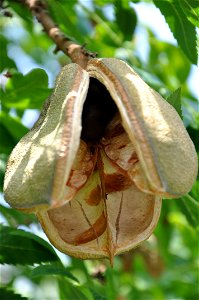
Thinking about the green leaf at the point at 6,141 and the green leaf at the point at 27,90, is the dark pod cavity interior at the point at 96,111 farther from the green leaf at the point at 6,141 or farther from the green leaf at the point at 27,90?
the green leaf at the point at 6,141

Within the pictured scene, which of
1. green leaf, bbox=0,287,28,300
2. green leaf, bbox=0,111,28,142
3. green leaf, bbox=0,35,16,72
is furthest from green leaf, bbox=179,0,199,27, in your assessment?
green leaf, bbox=0,287,28,300

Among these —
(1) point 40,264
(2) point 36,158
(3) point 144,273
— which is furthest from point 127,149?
(3) point 144,273

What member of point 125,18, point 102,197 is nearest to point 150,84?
point 125,18

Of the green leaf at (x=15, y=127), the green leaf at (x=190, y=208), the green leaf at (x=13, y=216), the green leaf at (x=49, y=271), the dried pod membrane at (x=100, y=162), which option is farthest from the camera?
the green leaf at (x=15, y=127)

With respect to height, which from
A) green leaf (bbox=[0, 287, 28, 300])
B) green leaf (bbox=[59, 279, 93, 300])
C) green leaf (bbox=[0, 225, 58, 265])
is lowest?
green leaf (bbox=[59, 279, 93, 300])

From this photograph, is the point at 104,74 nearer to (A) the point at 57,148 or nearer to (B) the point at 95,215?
(A) the point at 57,148

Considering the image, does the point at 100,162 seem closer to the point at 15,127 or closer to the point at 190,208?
the point at 190,208

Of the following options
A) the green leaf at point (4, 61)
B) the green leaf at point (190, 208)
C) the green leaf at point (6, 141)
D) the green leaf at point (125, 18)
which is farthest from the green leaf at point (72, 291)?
the green leaf at point (125, 18)

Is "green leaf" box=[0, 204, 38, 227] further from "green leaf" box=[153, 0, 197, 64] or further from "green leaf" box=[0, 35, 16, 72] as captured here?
"green leaf" box=[153, 0, 197, 64]
